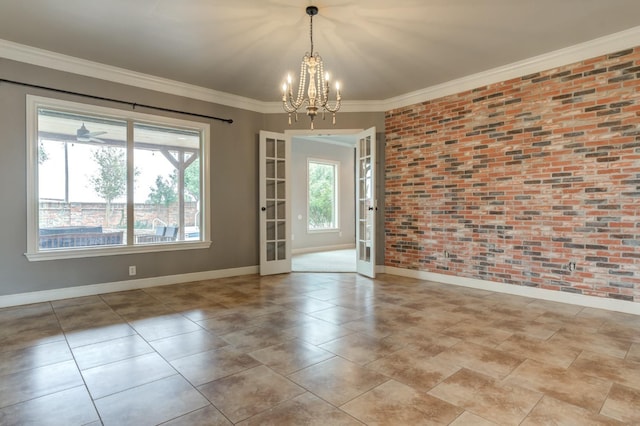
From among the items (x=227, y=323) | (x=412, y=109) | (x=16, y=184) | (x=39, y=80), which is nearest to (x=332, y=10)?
(x=412, y=109)

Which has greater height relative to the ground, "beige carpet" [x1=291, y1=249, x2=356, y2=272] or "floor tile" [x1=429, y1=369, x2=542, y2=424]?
"beige carpet" [x1=291, y1=249, x2=356, y2=272]

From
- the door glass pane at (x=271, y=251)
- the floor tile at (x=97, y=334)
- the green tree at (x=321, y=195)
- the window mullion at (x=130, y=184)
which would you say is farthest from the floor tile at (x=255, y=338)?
the green tree at (x=321, y=195)

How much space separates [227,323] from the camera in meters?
3.23

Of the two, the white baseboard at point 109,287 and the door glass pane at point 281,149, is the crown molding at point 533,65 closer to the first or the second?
the door glass pane at point 281,149

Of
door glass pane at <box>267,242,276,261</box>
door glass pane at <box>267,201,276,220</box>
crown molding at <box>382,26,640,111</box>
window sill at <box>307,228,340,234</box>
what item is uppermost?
crown molding at <box>382,26,640,111</box>

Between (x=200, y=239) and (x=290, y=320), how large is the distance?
99.1 inches

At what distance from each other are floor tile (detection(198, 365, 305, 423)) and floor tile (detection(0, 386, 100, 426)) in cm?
59

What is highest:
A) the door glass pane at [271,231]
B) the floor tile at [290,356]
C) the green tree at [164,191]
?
the green tree at [164,191]

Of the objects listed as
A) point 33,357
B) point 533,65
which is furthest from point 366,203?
point 33,357

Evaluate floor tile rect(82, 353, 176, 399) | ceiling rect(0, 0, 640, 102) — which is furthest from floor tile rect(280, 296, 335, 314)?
ceiling rect(0, 0, 640, 102)

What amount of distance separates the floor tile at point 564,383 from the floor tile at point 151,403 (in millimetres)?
1944

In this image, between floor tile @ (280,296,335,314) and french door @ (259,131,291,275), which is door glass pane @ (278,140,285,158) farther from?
floor tile @ (280,296,335,314)

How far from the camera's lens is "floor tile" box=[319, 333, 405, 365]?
2498mm

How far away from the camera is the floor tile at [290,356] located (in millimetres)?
2344
